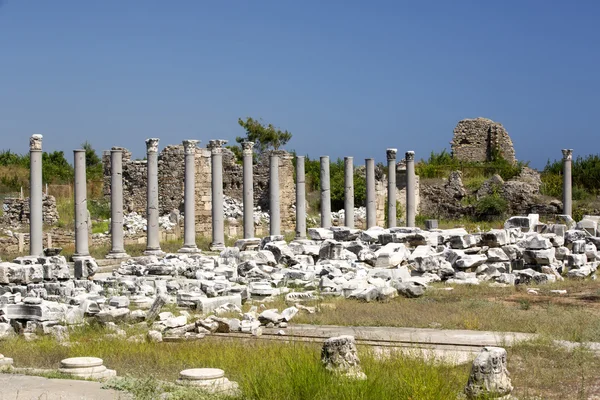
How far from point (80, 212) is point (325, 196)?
1105cm

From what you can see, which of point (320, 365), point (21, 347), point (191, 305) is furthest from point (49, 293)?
point (320, 365)

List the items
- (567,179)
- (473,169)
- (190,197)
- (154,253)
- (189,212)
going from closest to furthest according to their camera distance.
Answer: (154,253), (190,197), (189,212), (567,179), (473,169)

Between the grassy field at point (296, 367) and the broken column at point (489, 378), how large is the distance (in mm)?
243

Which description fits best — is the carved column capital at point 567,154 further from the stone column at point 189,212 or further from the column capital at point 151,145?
the column capital at point 151,145

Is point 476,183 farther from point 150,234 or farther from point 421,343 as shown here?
point 421,343

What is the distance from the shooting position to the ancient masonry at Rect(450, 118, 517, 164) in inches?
1959

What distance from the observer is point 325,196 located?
32281 millimetres

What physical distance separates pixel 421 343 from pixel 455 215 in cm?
3240

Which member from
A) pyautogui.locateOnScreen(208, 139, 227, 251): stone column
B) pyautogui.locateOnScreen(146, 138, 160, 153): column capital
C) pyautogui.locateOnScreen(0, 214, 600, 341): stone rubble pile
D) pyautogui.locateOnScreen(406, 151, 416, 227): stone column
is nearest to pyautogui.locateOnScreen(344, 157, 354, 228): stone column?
pyautogui.locateOnScreen(406, 151, 416, 227): stone column

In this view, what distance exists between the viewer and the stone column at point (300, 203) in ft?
99.1

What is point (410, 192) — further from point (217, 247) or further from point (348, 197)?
point (217, 247)

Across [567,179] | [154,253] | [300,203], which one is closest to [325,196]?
[300,203]

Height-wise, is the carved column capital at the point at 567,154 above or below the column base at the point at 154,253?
above

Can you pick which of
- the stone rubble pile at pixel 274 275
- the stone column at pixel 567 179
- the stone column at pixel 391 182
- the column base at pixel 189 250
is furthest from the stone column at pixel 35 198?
the stone column at pixel 567 179
